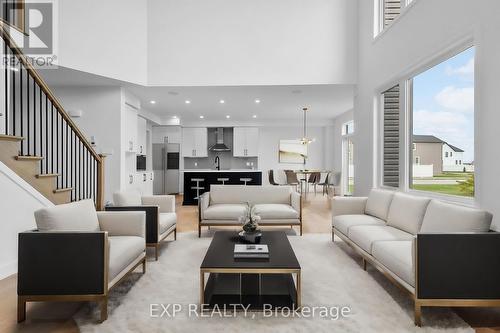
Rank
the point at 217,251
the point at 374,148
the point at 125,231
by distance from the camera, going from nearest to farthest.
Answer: the point at 217,251 < the point at 125,231 < the point at 374,148

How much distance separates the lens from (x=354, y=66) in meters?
5.90

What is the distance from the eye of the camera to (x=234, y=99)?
7.37 metres

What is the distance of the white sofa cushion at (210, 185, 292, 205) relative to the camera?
539 centimetres

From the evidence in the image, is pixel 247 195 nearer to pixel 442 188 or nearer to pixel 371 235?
pixel 371 235

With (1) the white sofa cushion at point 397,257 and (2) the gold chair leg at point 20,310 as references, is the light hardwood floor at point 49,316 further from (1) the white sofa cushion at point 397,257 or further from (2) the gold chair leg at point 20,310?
(1) the white sofa cushion at point 397,257

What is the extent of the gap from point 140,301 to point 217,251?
0.75 m

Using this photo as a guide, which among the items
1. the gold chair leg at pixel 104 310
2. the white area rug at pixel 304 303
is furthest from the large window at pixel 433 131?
the gold chair leg at pixel 104 310

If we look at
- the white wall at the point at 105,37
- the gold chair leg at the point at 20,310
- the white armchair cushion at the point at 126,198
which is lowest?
the gold chair leg at the point at 20,310

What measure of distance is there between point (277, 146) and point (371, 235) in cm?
836

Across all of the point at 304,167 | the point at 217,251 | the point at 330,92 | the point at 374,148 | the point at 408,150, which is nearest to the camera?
the point at 217,251

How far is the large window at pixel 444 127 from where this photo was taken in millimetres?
3184

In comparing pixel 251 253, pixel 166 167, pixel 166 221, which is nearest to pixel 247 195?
pixel 166 221

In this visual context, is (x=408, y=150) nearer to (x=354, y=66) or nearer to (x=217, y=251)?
(x=354, y=66)


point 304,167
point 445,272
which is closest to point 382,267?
point 445,272
